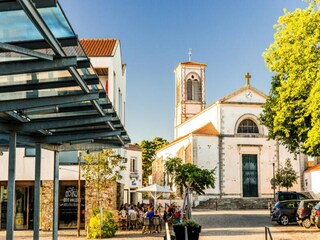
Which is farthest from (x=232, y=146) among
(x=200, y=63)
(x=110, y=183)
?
(x=110, y=183)

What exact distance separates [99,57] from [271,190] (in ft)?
109

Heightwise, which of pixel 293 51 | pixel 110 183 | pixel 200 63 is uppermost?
pixel 200 63

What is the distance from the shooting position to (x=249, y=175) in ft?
183

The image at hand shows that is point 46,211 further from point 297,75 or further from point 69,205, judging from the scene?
Result: point 297,75

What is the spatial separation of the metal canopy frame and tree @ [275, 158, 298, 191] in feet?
137

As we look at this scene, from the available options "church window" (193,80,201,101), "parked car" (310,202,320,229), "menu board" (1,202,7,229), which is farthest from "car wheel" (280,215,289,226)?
"church window" (193,80,201,101)

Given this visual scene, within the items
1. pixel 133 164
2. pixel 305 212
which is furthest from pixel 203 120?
pixel 305 212

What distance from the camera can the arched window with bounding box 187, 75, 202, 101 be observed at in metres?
71.5

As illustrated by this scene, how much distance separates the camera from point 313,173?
174 ft

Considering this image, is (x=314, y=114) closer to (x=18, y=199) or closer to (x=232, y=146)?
(x=18, y=199)

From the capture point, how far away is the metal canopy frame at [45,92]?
6031 mm

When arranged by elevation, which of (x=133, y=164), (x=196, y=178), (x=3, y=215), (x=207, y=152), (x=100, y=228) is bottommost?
(x=100, y=228)

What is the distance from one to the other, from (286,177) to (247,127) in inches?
269

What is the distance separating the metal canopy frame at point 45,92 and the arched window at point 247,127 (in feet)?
143
